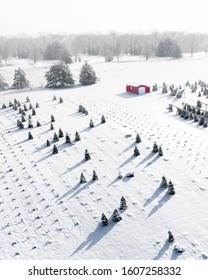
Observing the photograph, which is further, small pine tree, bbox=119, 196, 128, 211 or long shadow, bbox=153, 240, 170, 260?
Answer: small pine tree, bbox=119, 196, 128, 211

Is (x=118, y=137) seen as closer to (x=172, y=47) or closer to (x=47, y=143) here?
(x=47, y=143)

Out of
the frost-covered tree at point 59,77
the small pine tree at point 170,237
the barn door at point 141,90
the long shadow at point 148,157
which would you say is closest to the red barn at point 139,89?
the barn door at point 141,90

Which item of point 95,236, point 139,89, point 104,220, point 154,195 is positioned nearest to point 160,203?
point 154,195

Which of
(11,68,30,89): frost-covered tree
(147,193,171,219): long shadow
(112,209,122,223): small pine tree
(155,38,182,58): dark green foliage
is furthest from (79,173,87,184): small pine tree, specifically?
(155,38,182,58): dark green foliage

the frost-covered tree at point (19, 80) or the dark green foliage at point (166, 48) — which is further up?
the dark green foliage at point (166, 48)

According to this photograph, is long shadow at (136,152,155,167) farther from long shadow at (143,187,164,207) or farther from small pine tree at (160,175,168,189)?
long shadow at (143,187,164,207)

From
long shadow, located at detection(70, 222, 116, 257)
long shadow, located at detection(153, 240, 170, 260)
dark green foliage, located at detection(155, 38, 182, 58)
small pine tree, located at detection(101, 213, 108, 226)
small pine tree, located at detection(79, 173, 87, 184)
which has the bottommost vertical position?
long shadow, located at detection(70, 222, 116, 257)

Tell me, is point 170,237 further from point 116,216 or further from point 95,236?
point 95,236

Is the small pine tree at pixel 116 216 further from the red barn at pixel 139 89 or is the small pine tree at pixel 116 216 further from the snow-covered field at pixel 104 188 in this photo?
the red barn at pixel 139 89
